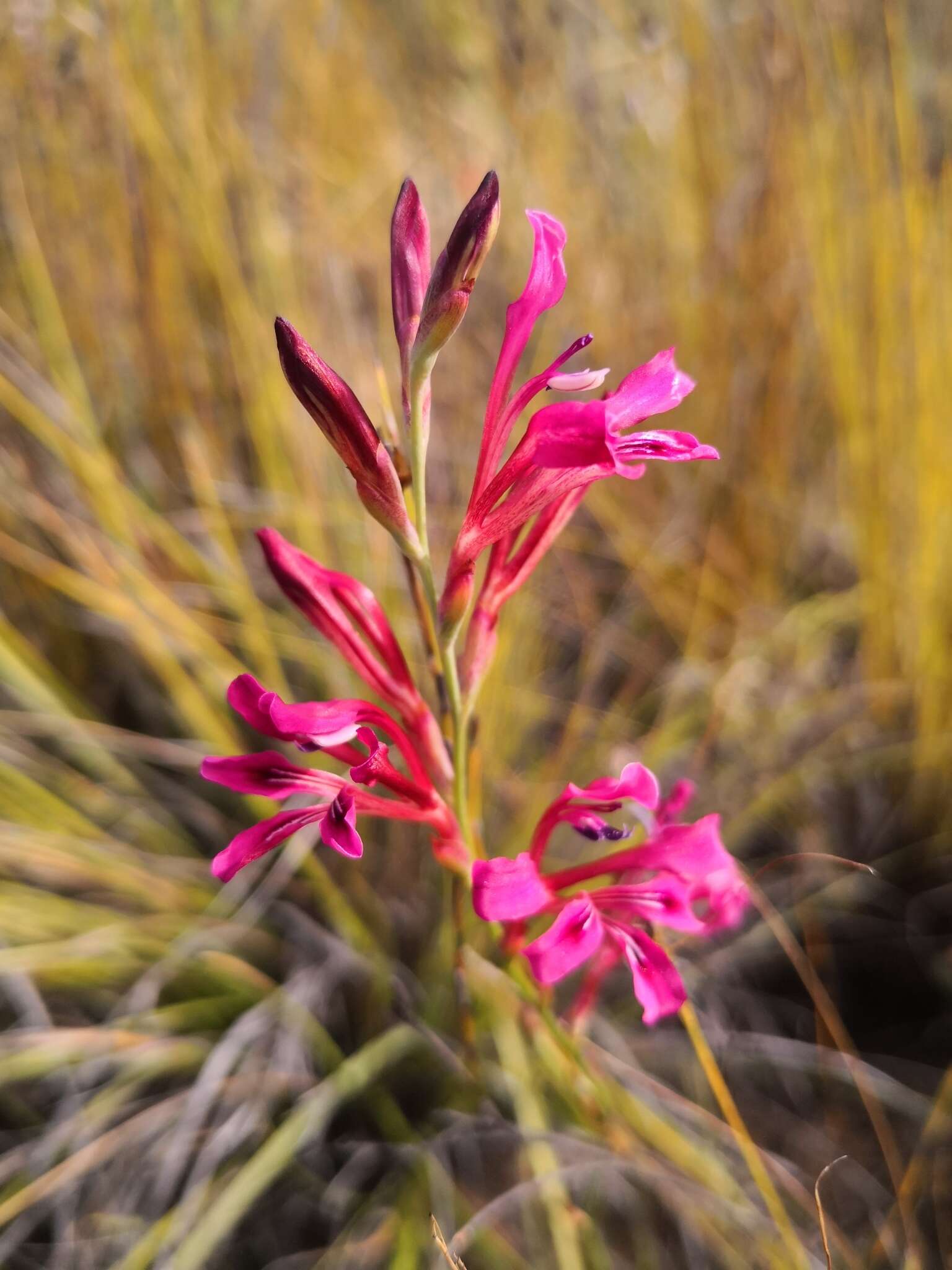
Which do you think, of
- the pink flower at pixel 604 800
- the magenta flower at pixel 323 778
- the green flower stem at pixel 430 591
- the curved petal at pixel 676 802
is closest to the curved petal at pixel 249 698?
the magenta flower at pixel 323 778

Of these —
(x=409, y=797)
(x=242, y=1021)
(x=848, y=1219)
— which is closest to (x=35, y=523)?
(x=242, y=1021)

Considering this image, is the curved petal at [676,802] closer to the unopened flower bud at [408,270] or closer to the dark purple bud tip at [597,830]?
the dark purple bud tip at [597,830]

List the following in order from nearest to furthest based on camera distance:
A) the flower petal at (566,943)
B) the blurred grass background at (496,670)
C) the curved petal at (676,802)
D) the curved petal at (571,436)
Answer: the curved petal at (571,436)
the flower petal at (566,943)
the curved petal at (676,802)
the blurred grass background at (496,670)

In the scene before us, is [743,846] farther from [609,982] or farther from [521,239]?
[521,239]

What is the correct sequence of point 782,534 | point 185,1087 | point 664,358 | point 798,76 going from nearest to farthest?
point 664,358 → point 185,1087 → point 798,76 → point 782,534

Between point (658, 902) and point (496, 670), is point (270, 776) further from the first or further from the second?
point (496, 670)

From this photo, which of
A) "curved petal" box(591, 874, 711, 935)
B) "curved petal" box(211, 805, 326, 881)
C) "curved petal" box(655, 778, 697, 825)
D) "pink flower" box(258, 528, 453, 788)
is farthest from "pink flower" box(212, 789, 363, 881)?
"curved petal" box(655, 778, 697, 825)

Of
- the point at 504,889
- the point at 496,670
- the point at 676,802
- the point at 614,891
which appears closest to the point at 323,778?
the point at 504,889
